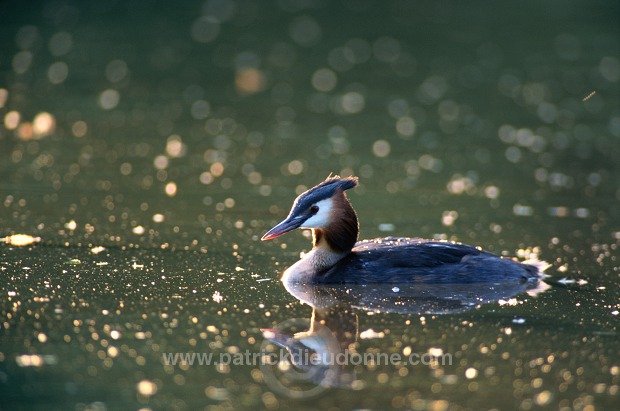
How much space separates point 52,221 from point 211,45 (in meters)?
16.4

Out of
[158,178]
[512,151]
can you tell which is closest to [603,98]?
[512,151]

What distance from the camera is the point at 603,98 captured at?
73.4 ft

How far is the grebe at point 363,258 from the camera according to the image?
10742 mm

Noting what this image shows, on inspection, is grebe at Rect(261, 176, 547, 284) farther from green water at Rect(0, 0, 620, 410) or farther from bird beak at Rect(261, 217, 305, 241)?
green water at Rect(0, 0, 620, 410)

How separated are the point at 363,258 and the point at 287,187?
4578mm

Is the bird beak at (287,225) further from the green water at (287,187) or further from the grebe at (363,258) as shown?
the green water at (287,187)

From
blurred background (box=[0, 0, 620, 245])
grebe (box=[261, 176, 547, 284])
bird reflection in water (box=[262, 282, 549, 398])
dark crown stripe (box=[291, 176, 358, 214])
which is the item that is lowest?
bird reflection in water (box=[262, 282, 549, 398])

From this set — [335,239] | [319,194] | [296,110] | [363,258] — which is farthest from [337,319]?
[296,110]

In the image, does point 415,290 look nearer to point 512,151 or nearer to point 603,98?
point 512,151

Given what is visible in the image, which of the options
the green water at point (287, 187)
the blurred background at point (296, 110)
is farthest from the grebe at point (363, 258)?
the blurred background at point (296, 110)

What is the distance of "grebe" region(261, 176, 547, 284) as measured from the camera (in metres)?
10.7

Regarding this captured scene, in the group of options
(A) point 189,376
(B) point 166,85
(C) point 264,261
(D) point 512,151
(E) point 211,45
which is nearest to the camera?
(A) point 189,376

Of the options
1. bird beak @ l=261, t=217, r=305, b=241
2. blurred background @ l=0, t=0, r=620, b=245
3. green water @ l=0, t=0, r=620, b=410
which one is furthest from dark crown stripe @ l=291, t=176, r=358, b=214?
blurred background @ l=0, t=0, r=620, b=245

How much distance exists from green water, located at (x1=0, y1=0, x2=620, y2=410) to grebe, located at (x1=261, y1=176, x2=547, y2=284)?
29 cm
